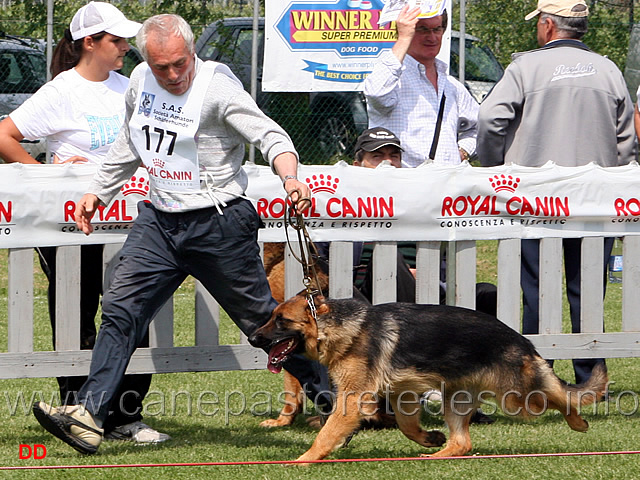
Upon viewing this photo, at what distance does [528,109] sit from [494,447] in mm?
2131

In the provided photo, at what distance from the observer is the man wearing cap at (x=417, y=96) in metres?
6.35

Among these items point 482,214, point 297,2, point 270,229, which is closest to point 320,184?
point 270,229

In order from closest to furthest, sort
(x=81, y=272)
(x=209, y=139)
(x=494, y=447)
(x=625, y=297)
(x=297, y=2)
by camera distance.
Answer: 1. (x=209, y=139)
2. (x=494, y=447)
3. (x=81, y=272)
4. (x=625, y=297)
5. (x=297, y=2)

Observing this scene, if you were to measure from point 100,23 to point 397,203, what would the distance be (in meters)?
1.91

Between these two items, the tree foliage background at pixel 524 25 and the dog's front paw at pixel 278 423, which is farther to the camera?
the tree foliage background at pixel 524 25

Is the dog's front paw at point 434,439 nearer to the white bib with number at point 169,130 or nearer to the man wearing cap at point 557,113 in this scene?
the man wearing cap at point 557,113

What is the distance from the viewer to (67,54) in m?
5.86

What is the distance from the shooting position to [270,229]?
5.85 metres

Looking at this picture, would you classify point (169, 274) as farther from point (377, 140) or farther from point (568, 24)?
point (568, 24)

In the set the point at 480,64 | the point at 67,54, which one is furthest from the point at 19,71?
the point at 67,54

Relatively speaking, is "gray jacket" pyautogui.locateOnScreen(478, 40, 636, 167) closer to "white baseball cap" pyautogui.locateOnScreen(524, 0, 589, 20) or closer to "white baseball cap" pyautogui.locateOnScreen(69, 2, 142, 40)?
"white baseball cap" pyautogui.locateOnScreen(524, 0, 589, 20)

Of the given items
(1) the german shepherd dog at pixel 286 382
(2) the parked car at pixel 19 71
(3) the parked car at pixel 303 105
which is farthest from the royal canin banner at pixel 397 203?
(2) the parked car at pixel 19 71

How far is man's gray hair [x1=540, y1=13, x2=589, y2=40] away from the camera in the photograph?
6438 millimetres

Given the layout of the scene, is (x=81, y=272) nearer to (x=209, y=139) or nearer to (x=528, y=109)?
(x=209, y=139)
